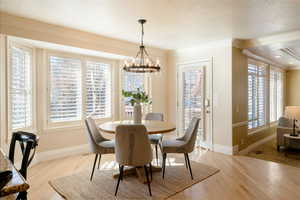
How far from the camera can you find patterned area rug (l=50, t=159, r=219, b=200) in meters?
2.56

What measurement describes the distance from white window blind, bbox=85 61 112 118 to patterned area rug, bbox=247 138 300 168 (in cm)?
348

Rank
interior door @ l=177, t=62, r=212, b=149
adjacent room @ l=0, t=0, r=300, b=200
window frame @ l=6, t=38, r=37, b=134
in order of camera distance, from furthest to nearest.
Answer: interior door @ l=177, t=62, r=212, b=149
window frame @ l=6, t=38, r=37, b=134
adjacent room @ l=0, t=0, r=300, b=200

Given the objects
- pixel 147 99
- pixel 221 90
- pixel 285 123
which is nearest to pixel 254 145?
pixel 285 123

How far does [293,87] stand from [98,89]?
7.29 meters

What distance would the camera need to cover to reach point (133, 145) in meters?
2.47

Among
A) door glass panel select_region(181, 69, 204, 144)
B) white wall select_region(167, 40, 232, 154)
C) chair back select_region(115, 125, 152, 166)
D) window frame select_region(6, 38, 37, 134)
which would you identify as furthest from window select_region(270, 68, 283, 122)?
window frame select_region(6, 38, 37, 134)

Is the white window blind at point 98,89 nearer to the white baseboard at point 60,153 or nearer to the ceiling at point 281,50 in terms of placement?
the white baseboard at point 60,153

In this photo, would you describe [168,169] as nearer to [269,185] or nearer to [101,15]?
[269,185]

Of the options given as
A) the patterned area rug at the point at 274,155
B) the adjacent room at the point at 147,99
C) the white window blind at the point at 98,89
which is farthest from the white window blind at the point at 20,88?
the patterned area rug at the point at 274,155

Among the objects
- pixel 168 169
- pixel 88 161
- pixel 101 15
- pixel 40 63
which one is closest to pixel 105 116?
pixel 88 161

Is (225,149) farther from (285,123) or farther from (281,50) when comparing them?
(281,50)

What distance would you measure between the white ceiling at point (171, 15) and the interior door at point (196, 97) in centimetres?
103

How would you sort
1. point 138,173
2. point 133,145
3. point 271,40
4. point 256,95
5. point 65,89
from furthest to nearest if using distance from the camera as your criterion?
point 256,95 < point 65,89 < point 271,40 < point 138,173 < point 133,145

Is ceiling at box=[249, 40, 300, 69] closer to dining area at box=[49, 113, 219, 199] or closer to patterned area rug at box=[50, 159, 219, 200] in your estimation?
dining area at box=[49, 113, 219, 199]
